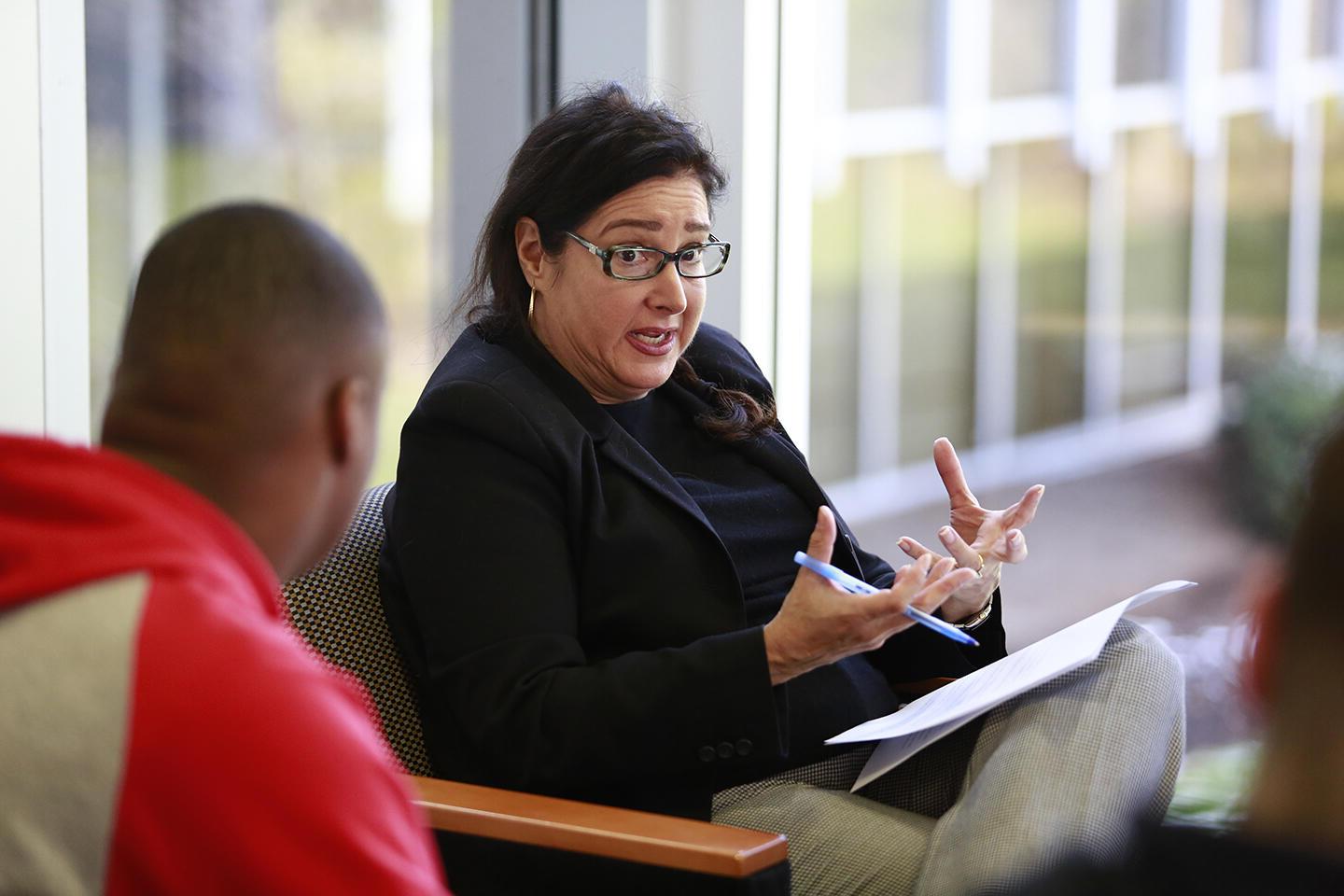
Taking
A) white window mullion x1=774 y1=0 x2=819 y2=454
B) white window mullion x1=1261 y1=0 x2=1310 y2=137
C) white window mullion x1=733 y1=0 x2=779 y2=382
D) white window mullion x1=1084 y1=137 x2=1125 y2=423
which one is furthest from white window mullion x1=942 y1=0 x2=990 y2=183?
white window mullion x1=733 y1=0 x2=779 y2=382

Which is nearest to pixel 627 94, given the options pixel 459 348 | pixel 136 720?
pixel 459 348

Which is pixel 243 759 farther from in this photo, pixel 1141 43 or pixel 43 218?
pixel 1141 43

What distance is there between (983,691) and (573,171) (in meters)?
0.81

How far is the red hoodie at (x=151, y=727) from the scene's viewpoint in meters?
0.82

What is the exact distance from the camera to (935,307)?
4.91 m

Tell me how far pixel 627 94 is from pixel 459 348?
0.40 meters

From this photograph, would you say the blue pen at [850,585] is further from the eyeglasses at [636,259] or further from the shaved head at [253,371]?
the shaved head at [253,371]

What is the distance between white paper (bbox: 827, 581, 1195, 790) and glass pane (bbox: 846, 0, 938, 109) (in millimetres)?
2979

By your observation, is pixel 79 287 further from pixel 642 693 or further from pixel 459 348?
pixel 642 693

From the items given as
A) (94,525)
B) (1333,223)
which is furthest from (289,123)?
(1333,223)

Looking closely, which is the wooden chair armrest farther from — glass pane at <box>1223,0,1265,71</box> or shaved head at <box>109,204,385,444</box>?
glass pane at <box>1223,0,1265,71</box>

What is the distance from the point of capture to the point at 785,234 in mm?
3232

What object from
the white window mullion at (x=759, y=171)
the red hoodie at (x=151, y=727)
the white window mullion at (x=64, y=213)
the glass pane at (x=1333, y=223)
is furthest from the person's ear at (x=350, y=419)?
the glass pane at (x=1333, y=223)

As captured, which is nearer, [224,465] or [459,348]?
[224,465]
